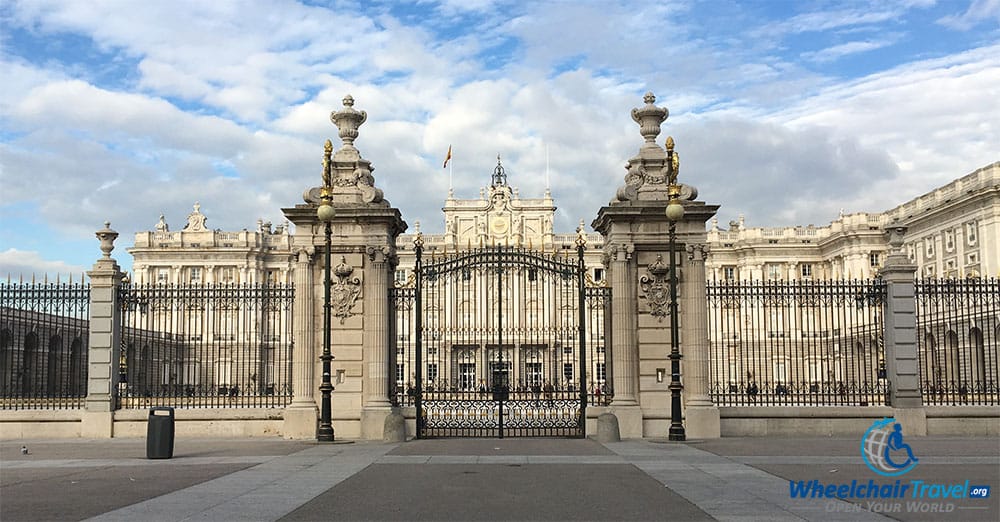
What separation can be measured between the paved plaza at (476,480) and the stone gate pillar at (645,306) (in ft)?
5.26

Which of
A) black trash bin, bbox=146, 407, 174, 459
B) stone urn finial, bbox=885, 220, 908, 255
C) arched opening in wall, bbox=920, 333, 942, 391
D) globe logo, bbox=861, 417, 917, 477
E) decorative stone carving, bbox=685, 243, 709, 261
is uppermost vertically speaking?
stone urn finial, bbox=885, 220, 908, 255

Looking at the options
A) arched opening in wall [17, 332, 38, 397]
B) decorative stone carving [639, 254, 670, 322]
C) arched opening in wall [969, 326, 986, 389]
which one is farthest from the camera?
arched opening in wall [17, 332, 38, 397]

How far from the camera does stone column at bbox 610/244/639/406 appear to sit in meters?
24.3

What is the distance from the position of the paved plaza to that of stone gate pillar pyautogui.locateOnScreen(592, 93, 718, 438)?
1604mm

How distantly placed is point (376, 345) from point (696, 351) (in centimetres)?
818

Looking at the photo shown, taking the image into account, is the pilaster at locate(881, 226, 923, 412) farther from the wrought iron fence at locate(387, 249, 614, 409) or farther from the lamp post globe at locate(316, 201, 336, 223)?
the lamp post globe at locate(316, 201, 336, 223)

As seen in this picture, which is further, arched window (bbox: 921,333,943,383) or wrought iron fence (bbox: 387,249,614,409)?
arched window (bbox: 921,333,943,383)

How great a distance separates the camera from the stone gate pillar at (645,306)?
24.3 meters

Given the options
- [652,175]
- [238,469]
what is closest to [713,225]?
[652,175]

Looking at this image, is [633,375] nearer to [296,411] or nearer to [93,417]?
[296,411]

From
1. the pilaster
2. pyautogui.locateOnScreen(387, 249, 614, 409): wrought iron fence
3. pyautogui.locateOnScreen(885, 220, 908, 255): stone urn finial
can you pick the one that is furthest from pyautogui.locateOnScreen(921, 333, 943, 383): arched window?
pyautogui.locateOnScreen(387, 249, 614, 409): wrought iron fence

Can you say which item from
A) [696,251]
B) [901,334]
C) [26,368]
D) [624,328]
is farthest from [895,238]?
[26,368]

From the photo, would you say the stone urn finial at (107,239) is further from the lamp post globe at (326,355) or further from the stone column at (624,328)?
A: the stone column at (624,328)

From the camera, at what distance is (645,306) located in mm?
24641
